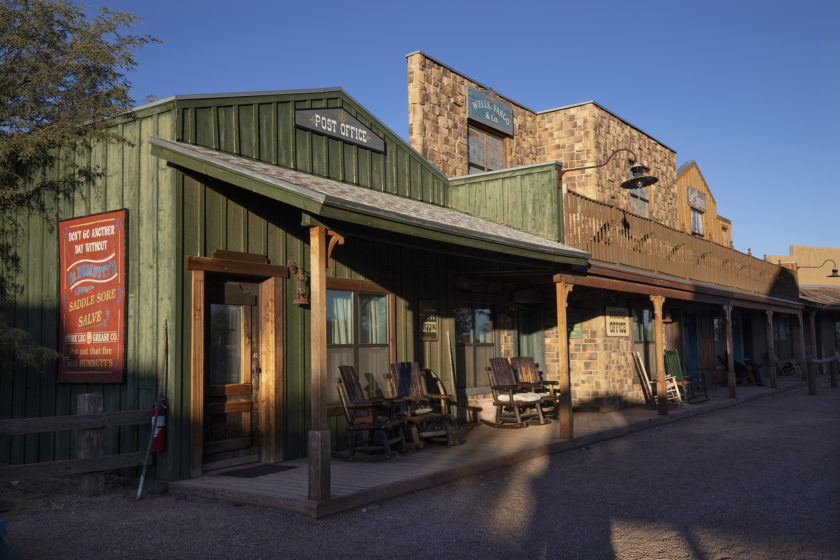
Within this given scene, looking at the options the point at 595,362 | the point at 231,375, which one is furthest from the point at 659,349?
the point at 231,375

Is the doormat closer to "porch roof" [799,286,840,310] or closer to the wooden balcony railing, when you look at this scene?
the wooden balcony railing

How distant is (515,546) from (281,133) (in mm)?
5518

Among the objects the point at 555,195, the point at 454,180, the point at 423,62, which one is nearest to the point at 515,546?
the point at 555,195

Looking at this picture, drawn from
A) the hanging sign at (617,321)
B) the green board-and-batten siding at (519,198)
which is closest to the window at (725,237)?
the hanging sign at (617,321)

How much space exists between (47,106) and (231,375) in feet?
14.8

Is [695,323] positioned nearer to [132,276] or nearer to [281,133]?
[281,133]

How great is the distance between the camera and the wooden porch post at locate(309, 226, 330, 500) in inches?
222

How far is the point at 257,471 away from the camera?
7062 mm

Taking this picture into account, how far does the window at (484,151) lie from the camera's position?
12797 millimetres

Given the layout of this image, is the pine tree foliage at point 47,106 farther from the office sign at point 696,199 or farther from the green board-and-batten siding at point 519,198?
the office sign at point 696,199

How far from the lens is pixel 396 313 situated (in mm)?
9508

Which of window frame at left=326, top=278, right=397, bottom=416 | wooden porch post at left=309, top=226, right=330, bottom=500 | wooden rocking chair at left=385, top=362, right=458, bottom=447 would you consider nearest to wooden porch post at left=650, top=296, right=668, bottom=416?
wooden rocking chair at left=385, top=362, right=458, bottom=447

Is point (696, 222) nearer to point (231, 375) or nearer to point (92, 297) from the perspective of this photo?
point (231, 375)

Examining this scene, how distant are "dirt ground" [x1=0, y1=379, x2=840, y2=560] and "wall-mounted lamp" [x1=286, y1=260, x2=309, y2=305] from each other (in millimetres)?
2454
